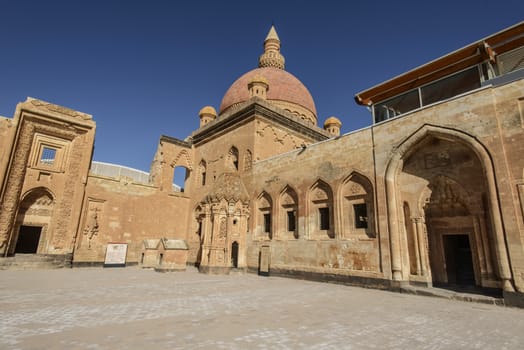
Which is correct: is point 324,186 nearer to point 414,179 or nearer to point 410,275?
point 414,179

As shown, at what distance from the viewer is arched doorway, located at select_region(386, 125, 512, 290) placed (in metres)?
9.12

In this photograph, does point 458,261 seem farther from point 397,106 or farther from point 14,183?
point 14,183

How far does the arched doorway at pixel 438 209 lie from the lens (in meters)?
9.12

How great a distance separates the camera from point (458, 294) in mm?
8117

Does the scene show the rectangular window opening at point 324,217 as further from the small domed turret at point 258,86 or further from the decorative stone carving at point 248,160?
the small domed turret at point 258,86

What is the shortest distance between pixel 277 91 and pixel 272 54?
8.28 metres

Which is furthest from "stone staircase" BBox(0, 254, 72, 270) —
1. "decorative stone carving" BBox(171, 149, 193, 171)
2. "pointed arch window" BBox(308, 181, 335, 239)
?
"pointed arch window" BBox(308, 181, 335, 239)

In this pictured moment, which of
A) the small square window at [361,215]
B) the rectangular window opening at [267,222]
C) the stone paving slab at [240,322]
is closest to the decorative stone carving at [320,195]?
the small square window at [361,215]

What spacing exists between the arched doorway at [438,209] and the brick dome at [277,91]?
14.2 m

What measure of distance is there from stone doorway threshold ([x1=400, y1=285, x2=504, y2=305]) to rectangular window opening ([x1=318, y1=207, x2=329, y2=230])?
434 cm

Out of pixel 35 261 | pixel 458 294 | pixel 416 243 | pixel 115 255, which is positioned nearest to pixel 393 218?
pixel 416 243

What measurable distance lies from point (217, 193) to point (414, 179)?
31.0 ft

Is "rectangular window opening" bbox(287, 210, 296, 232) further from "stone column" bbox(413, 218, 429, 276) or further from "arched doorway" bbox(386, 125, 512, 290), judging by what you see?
"stone column" bbox(413, 218, 429, 276)

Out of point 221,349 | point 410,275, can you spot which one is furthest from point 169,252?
point 221,349
